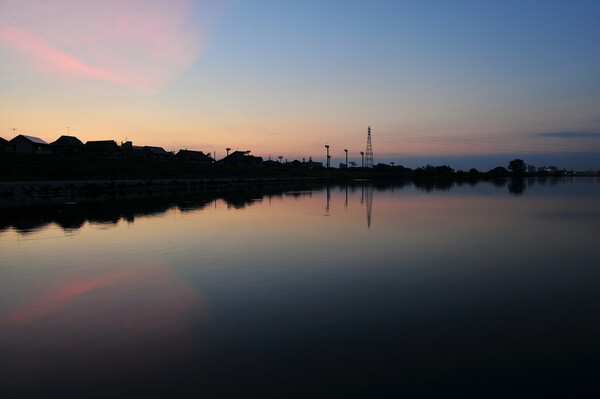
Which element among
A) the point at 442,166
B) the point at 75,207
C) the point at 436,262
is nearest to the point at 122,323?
the point at 436,262

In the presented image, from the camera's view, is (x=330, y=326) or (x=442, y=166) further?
(x=442, y=166)

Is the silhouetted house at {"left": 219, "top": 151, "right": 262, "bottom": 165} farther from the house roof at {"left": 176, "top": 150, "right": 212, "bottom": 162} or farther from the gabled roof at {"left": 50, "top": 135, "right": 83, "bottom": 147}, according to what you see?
the gabled roof at {"left": 50, "top": 135, "right": 83, "bottom": 147}

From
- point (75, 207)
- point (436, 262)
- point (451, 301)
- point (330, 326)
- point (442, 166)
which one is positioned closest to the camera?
point (330, 326)

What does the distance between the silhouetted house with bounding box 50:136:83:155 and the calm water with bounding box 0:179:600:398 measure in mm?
82710

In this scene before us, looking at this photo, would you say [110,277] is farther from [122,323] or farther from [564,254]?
[564,254]

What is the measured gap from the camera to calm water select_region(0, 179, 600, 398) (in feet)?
19.0

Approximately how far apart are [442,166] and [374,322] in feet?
492

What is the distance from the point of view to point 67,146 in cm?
8862

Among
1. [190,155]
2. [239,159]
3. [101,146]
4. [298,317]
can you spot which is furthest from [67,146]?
[298,317]

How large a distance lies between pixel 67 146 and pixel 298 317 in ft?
322

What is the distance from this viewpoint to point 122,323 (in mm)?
7934

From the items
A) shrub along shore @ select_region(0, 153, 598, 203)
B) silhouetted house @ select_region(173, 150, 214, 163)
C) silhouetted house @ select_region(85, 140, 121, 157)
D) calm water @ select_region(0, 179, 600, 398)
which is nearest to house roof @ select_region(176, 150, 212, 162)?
silhouetted house @ select_region(173, 150, 214, 163)

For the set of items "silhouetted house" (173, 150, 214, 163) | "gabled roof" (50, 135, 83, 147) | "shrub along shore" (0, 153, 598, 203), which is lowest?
"shrub along shore" (0, 153, 598, 203)

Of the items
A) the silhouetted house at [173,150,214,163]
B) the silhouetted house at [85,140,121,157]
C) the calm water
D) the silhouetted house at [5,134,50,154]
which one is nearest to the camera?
the calm water
